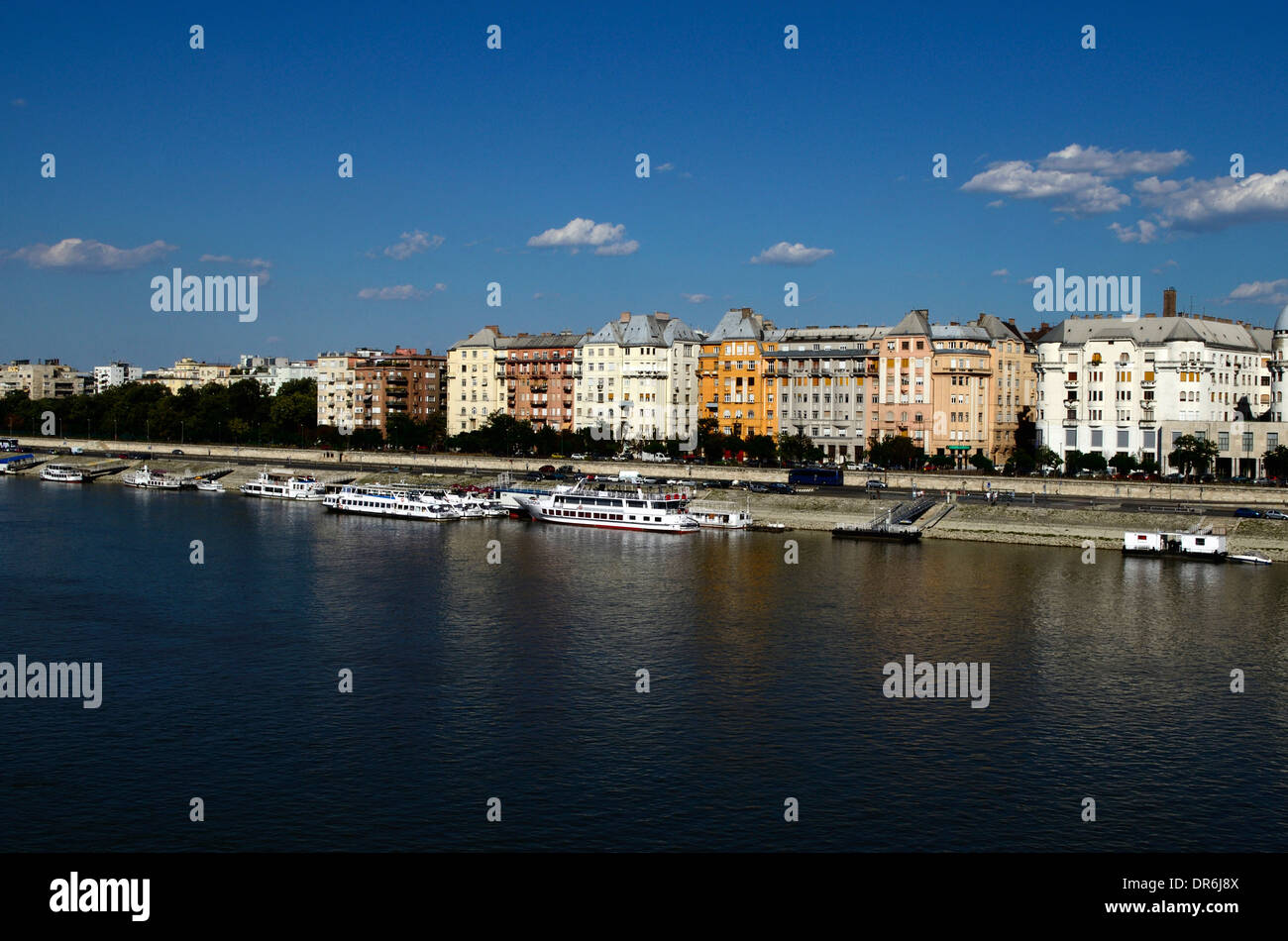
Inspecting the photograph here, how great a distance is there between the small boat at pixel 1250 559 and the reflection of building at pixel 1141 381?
3213 cm

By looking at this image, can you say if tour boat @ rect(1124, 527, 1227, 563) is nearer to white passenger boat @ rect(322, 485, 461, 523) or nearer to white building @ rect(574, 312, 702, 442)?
white passenger boat @ rect(322, 485, 461, 523)

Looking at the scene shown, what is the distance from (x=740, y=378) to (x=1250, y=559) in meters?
65.4

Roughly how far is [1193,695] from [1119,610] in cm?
1431

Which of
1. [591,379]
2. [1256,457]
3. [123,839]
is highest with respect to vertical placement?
[591,379]

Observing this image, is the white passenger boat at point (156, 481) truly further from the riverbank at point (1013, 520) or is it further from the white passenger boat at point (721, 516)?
the white passenger boat at point (721, 516)

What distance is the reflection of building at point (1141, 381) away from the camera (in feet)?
325

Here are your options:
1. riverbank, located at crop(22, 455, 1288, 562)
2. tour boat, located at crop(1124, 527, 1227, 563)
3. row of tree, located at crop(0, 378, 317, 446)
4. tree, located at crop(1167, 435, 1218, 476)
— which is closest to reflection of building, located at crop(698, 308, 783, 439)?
riverbank, located at crop(22, 455, 1288, 562)

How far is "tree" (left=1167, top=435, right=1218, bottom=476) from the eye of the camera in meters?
91.3

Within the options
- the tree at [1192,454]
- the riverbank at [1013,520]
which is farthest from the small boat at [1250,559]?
the tree at [1192,454]
